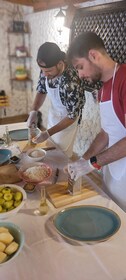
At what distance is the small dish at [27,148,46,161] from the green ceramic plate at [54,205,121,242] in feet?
1.78

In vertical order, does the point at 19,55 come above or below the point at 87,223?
above

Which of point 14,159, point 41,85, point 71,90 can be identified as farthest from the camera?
point 41,85

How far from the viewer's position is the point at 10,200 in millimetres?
1086

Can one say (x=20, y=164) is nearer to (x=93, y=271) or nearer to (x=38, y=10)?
(x=93, y=271)

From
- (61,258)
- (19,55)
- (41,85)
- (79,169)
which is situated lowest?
(61,258)

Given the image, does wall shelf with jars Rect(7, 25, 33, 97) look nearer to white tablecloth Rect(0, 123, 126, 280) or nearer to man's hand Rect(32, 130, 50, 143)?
man's hand Rect(32, 130, 50, 143)

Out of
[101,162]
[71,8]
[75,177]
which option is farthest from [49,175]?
[71,8]

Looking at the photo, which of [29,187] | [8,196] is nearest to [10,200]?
[8,196]

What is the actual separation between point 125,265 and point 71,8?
2.53m

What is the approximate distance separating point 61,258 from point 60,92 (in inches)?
49.9

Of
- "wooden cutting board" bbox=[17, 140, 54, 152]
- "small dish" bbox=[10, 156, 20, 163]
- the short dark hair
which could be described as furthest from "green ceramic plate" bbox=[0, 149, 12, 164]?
the short dark hair

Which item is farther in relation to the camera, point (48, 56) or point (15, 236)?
point (48, 56)

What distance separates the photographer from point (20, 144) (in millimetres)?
1831

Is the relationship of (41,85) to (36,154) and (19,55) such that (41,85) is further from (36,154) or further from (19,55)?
(19,55)
